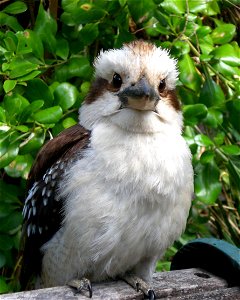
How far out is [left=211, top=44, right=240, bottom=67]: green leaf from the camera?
9.70ft

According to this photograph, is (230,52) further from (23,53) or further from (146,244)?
(146,244)

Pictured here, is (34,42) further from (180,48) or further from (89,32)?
(180,48)

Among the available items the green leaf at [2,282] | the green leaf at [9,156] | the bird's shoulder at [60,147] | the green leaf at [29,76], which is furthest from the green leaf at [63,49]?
the green leaf at [2,282]

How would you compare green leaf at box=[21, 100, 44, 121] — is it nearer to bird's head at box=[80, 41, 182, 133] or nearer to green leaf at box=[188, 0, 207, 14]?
bird's head at box=[80, 41, 182, 133]

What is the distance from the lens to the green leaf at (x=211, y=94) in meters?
3.00

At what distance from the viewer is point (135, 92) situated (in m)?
2.22

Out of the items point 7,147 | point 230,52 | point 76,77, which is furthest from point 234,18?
point 7,147

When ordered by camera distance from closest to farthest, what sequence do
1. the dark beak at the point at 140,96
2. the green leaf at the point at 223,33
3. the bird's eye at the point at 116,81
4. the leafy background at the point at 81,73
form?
the dark beak at the point at 140,96, the bird's eye at the point at 116,81, the leafy background at the point at 81,73, the green leaf at the point at 223,33

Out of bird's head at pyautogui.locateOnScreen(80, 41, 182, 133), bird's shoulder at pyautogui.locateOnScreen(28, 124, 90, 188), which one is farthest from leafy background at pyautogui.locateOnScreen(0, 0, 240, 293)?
bird's head at pyautogui.locateOnScreen(80, 41, 182, 133)

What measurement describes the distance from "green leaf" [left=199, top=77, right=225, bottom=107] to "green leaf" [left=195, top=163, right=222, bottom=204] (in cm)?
24

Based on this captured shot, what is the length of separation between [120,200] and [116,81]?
0.36 meters

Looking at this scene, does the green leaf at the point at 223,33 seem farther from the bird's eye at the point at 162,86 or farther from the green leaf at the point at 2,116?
the green leaf at the point at 2,116

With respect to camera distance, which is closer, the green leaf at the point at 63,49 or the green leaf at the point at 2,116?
the green leaf at the point at 2,116

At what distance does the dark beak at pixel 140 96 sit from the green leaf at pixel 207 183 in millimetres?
801
